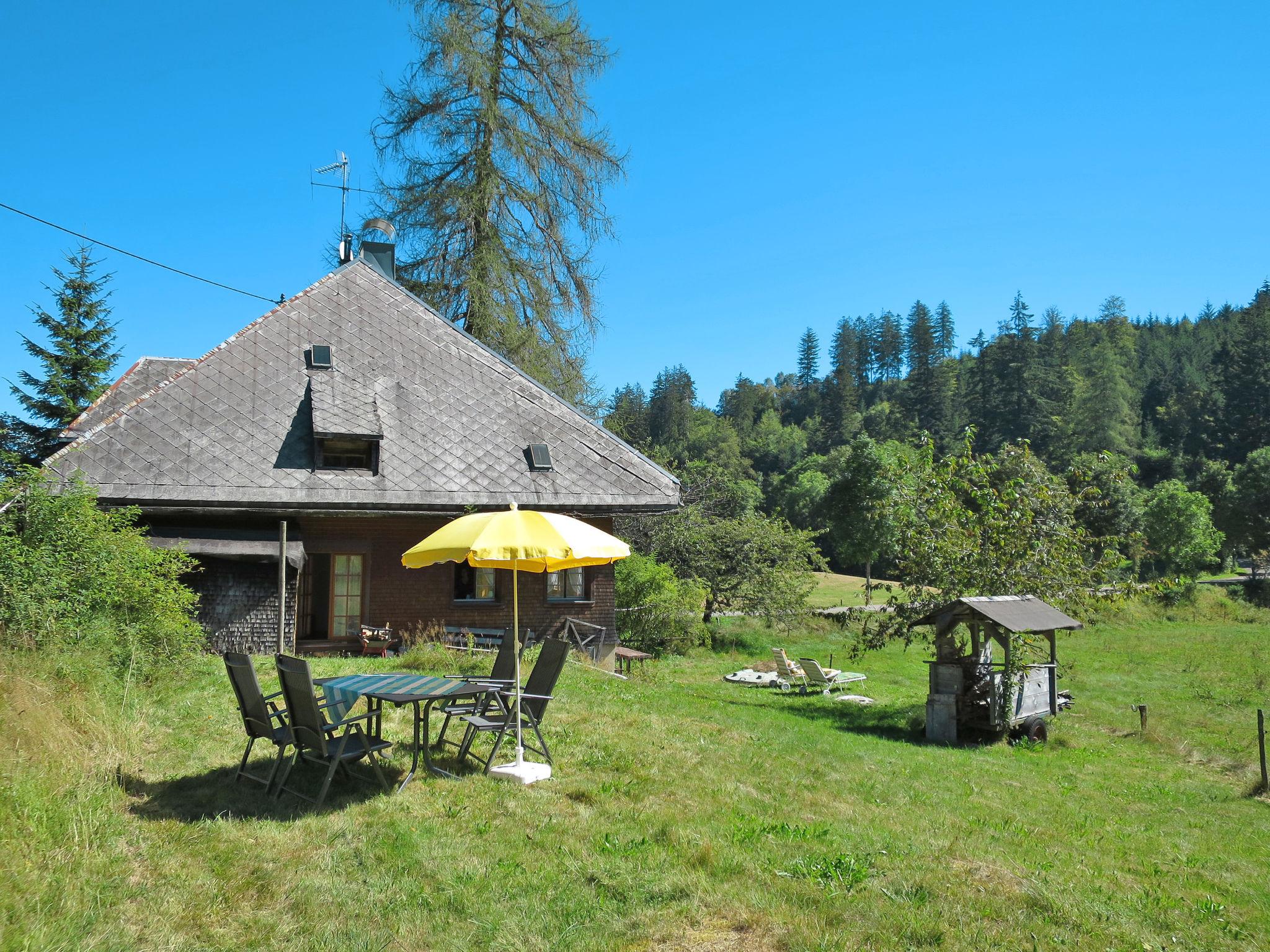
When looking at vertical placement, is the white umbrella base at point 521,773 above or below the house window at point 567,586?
below

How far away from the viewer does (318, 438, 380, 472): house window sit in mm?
16172

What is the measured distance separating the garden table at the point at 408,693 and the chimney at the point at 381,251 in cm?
1671

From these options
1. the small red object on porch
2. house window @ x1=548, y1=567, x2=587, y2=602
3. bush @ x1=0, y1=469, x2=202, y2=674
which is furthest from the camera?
house window @ x1=548, y1=567, x2=587, y2=602

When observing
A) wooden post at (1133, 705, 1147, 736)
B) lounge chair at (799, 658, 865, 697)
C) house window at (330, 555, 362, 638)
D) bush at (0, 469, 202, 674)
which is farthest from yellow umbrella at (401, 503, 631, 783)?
wooden post at (1133, 705, 1147, 736)

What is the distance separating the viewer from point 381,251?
897 inches

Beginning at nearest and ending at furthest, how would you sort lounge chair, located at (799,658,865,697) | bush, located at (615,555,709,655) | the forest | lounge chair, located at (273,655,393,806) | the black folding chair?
1. lounge chair, located at (273,655,393,806)
2. the black folding chair
3. lounge chair, located at (799,658,865,697)
4. bush, located at (615,555,709,655)
5. the forest

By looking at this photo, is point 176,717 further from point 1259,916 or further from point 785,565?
point 785,565

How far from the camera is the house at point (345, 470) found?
15.0m

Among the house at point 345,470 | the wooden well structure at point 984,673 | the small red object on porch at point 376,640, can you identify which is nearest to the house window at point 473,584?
the house at point 345,470

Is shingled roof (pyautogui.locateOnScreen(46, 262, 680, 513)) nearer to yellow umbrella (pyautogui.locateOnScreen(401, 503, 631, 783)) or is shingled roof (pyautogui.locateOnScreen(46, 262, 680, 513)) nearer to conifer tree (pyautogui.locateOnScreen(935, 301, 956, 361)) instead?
yellow umbrella (pyautogui.locateOnScreen(401, 503, 631, 783))

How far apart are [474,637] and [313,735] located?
10.2 metres

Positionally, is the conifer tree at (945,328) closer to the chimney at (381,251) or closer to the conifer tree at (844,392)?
the conifer tree at (844,392)

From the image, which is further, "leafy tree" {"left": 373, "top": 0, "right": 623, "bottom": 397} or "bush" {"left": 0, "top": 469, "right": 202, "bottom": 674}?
"leafy tree" {"left": 373, "top": 0, "right": 623, "bottom": 397}

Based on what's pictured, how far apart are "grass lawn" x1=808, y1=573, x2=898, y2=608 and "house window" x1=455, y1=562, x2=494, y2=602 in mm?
→ 21918
